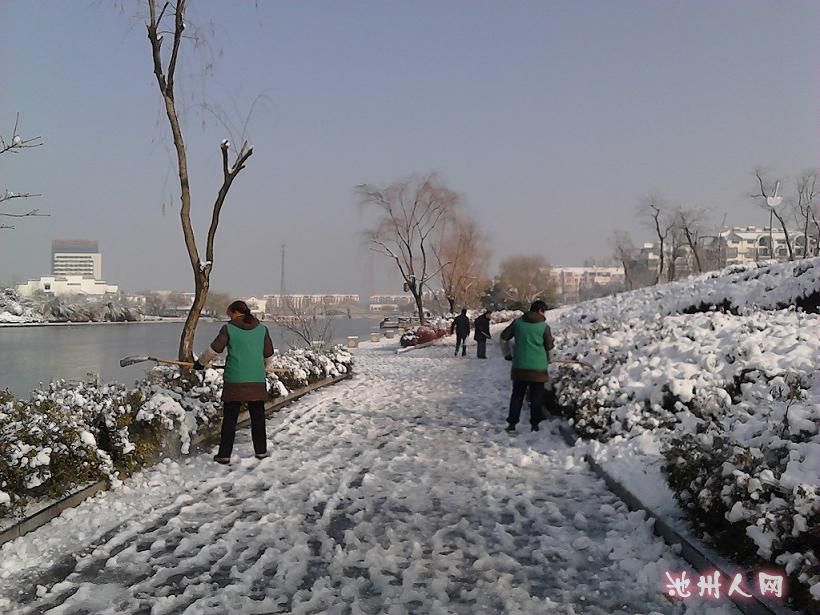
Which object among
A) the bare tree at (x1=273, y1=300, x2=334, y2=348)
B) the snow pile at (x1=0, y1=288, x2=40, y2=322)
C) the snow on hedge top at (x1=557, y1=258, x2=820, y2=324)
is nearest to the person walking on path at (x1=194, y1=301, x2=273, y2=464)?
the snow on hedge top at (x1=557, y1=258, x2=820, y2=324)

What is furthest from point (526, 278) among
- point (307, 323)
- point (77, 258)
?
point (77, 258)

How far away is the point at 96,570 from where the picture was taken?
416cm

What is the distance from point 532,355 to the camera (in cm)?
863

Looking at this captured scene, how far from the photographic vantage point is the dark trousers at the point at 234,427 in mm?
6945

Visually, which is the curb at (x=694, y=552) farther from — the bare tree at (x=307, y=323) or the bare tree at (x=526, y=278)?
the bare tree at (x=526, y=278)

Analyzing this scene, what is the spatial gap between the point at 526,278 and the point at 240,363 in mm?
67269

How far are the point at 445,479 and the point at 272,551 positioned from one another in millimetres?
2325

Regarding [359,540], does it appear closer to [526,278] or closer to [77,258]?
[526,278]

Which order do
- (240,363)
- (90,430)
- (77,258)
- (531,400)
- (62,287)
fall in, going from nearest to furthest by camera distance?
(90,430) < (240,363) < (531,400) < (62,287) < (77,258)

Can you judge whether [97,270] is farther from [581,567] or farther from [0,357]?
[581,567]

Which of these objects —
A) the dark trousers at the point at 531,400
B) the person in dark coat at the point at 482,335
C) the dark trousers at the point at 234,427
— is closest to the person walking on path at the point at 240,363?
the dark trousers at the point at 234,427

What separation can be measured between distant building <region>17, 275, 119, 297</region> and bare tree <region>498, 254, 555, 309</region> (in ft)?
157

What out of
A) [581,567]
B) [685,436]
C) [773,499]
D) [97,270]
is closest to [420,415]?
[685,436]

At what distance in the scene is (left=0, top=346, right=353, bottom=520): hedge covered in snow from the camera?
488 cm
